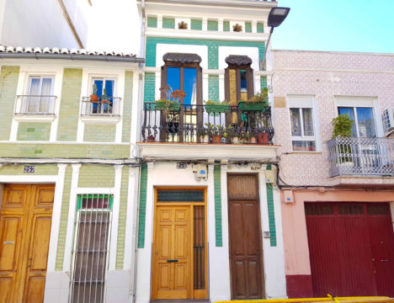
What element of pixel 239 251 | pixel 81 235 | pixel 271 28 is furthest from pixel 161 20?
pixel 239 251

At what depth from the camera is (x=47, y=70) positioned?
803 cm

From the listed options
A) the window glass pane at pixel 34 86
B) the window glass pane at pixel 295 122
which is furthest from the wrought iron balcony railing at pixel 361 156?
the window glass pane at pixel 34 86

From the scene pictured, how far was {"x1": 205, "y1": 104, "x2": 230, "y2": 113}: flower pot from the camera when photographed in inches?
311

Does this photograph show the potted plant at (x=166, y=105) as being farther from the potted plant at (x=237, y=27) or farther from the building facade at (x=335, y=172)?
the potted plant at (x=237, y=27)

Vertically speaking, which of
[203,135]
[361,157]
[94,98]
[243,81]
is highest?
[243,81]

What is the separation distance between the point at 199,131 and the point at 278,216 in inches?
124

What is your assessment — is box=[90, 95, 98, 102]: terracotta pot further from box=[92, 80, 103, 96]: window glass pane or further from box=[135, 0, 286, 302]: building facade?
box=[135, 0, 286, 302]: building facade

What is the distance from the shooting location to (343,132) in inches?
315

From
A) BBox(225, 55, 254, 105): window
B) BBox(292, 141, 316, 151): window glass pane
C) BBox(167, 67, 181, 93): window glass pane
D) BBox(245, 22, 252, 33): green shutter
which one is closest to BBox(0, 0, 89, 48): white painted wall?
BBox(167, 67, 181, 93): window glass pane

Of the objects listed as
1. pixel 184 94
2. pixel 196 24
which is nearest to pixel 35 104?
pixel 184 94

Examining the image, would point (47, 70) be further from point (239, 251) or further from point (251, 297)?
point (251, 297)

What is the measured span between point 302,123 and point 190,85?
3.55 m

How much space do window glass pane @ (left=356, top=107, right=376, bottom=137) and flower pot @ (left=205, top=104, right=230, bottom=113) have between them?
420 centimetres

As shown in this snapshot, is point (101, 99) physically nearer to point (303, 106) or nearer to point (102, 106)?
point (102, 106)
